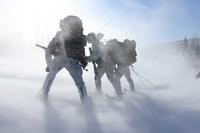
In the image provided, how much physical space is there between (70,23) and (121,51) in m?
5.30

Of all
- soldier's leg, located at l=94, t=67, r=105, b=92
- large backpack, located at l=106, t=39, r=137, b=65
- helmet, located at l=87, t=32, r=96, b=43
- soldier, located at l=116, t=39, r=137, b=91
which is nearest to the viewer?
helmet, located at l=87, t=32, r=96, b=43

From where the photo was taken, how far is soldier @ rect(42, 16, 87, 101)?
10.3 m

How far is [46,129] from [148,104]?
486 cm

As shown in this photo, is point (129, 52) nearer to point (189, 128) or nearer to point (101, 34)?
point (101, 34)

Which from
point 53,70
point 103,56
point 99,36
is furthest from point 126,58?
point 53,70

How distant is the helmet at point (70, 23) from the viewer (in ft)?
33.8

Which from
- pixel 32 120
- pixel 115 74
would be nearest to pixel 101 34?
pixel 115 74

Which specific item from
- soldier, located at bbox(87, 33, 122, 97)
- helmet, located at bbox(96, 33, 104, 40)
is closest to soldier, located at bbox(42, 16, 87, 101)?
soldier, located at bbox(87, 33, 122, 97)

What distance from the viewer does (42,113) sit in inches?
336

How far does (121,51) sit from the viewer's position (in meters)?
15.4

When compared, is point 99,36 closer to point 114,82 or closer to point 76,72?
point 114,82

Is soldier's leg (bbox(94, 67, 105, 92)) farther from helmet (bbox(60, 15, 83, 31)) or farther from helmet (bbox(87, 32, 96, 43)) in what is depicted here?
helmet (bbox(60, 15, 83, 31))

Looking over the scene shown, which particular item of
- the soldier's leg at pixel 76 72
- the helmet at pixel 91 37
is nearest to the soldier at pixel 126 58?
the helmet at pixel 91 37

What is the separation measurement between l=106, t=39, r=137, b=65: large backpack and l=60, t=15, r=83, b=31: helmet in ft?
12.9
